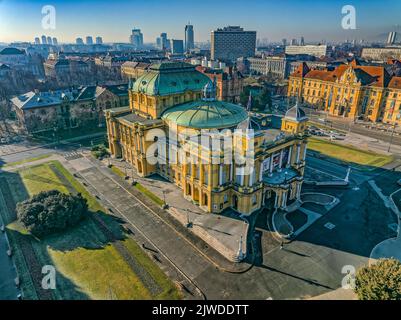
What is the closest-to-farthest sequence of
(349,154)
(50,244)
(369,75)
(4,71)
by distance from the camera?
(50,244) → (349,154) → (369,75) → (4,71)

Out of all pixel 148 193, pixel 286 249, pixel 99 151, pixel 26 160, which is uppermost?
pixel 99 151

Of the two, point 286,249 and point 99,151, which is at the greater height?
point 99,151

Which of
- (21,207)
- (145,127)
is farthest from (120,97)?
Answer: (21,207)

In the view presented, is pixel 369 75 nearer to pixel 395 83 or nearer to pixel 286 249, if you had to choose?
pixel 395 83

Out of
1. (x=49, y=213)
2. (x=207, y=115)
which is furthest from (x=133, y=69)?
(x=49, y=213)

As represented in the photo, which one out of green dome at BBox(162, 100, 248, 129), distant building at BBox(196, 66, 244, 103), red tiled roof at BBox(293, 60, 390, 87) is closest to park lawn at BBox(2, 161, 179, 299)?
green dome at BBox(162, 100, 248, 129)

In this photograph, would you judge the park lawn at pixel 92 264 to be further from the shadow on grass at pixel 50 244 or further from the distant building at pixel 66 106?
the distant building at pixel 66 106

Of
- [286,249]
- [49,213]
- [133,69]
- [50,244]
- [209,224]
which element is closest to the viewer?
[286,249]
